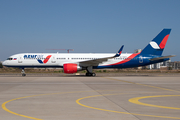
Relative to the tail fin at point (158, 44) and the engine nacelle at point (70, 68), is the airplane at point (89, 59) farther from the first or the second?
the engine nacelle at point (70, 68)

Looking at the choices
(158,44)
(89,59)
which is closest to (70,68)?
(89,59)

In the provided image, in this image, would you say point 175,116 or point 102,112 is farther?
point 102,112

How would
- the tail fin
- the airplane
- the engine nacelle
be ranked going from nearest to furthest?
the engine nacelle → the airplane → the tail fin

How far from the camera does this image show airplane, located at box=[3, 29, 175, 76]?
109 ft

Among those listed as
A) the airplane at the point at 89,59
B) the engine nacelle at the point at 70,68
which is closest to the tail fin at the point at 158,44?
the airplane at the point at 89,59

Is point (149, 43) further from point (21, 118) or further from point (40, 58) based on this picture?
point (21, 118)

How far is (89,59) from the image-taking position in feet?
113

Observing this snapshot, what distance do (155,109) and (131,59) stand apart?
27905 mm

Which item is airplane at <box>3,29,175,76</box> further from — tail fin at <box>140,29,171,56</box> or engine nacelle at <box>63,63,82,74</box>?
engine nacelle at <box>63,63,82,74</box>

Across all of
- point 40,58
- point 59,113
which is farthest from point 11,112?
point 40,58

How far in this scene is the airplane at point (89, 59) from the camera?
3338cm

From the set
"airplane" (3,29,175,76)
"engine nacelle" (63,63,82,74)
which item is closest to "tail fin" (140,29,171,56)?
"airplane" (3,29,175,76)

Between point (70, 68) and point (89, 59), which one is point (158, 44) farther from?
point (70, 68)

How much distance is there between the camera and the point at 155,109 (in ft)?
24.2
